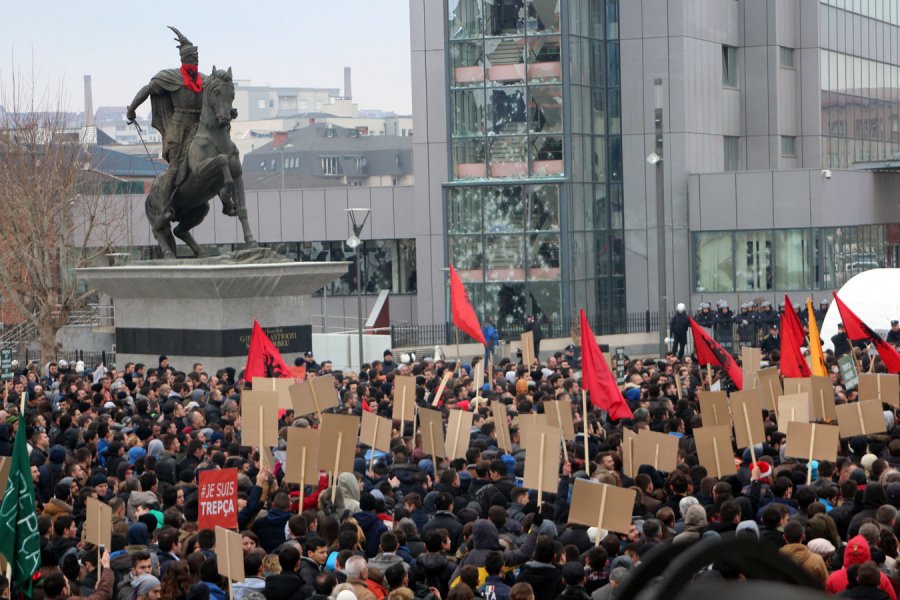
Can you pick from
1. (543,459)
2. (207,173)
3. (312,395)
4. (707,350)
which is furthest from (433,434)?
(207,173)

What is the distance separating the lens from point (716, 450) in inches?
529

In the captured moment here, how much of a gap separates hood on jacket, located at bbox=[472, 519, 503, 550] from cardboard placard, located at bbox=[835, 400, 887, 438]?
615cm

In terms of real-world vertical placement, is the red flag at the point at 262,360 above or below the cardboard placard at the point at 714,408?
above

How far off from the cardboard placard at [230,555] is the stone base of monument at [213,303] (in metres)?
18.0

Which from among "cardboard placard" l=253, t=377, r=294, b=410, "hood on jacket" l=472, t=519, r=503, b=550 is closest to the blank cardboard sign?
"hood on jacket" l=472, t=519, r=503, b=550

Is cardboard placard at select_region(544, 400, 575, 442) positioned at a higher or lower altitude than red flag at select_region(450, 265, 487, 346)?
lower

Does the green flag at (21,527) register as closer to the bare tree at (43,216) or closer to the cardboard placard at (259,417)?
the cardboard placard at (259,417)

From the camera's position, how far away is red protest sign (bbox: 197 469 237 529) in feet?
36.2

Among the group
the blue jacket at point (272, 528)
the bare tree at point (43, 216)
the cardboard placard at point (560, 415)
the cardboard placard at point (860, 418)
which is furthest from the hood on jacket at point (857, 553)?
the bare tree at point (43, 216)

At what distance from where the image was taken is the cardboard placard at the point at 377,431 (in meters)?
15.2

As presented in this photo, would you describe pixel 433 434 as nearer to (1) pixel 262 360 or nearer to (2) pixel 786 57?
(1) pixel 262 360

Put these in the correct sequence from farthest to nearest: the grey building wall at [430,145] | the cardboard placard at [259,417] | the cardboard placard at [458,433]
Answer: the grey building wall at [430,145]
the cardboard placard at [458,433]
the cardboard placard at [259,417]

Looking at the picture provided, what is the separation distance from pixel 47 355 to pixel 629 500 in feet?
102

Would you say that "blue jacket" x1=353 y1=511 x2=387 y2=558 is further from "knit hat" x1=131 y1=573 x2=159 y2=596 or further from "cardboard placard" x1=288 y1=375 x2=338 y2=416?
"cardboard placard" x1=288 y1=375 x2=338 y2=416
